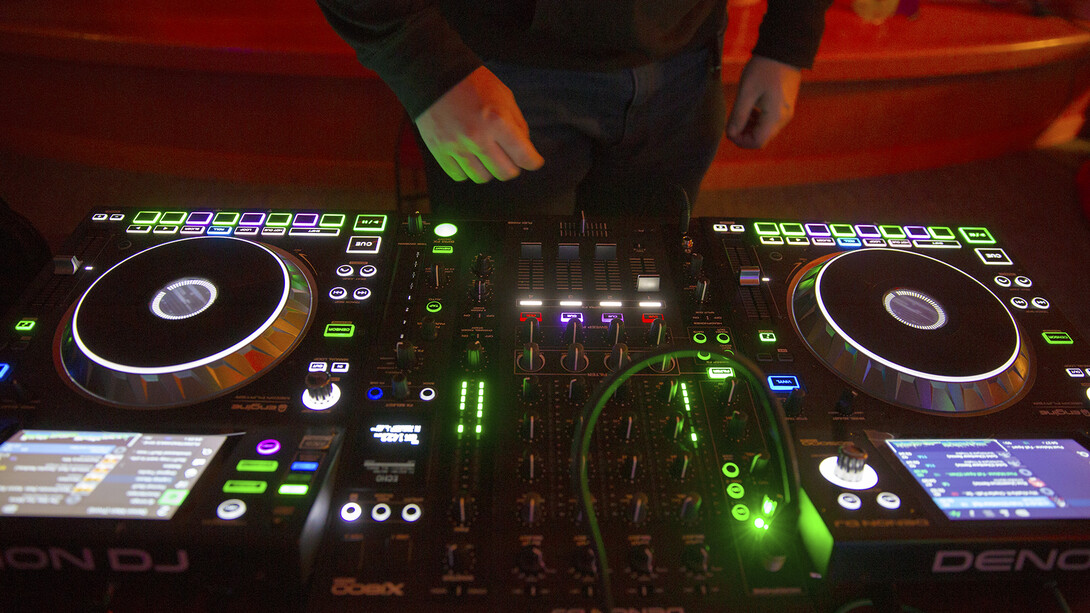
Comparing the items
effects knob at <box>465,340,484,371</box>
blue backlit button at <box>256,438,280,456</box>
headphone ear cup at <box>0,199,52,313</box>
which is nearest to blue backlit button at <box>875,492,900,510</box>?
effects knob at <box>465,340,484,371</box>

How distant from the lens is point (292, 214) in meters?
1.05

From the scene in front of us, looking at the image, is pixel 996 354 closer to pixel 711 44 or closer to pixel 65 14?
pixel 711 44

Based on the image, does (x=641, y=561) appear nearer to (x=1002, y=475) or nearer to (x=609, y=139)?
(x=1002, y=475)

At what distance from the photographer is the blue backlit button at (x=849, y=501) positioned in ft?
2.21

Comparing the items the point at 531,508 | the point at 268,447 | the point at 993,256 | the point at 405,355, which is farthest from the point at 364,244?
the point at 993,256

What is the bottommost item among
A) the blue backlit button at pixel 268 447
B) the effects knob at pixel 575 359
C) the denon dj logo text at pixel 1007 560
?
the denon dj logo text at pixel 1007 560

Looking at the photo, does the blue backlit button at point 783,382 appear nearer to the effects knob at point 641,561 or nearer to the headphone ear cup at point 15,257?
the effects knob at point 641,561

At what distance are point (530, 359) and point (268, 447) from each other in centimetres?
32

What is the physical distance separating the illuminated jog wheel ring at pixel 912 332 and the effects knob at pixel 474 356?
0.44 meters

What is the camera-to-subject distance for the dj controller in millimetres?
641

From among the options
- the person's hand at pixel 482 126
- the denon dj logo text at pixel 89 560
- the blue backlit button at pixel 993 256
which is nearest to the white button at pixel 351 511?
the denon dj logo text at pixel 89 560

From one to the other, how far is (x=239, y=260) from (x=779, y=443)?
0.73m

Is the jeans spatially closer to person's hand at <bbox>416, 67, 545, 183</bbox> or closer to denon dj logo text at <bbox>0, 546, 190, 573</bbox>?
person's hand at <bbox>416, 67, 545, 183</bbox>

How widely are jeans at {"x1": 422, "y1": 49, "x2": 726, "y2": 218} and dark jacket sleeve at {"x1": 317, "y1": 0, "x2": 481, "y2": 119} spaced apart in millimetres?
308
